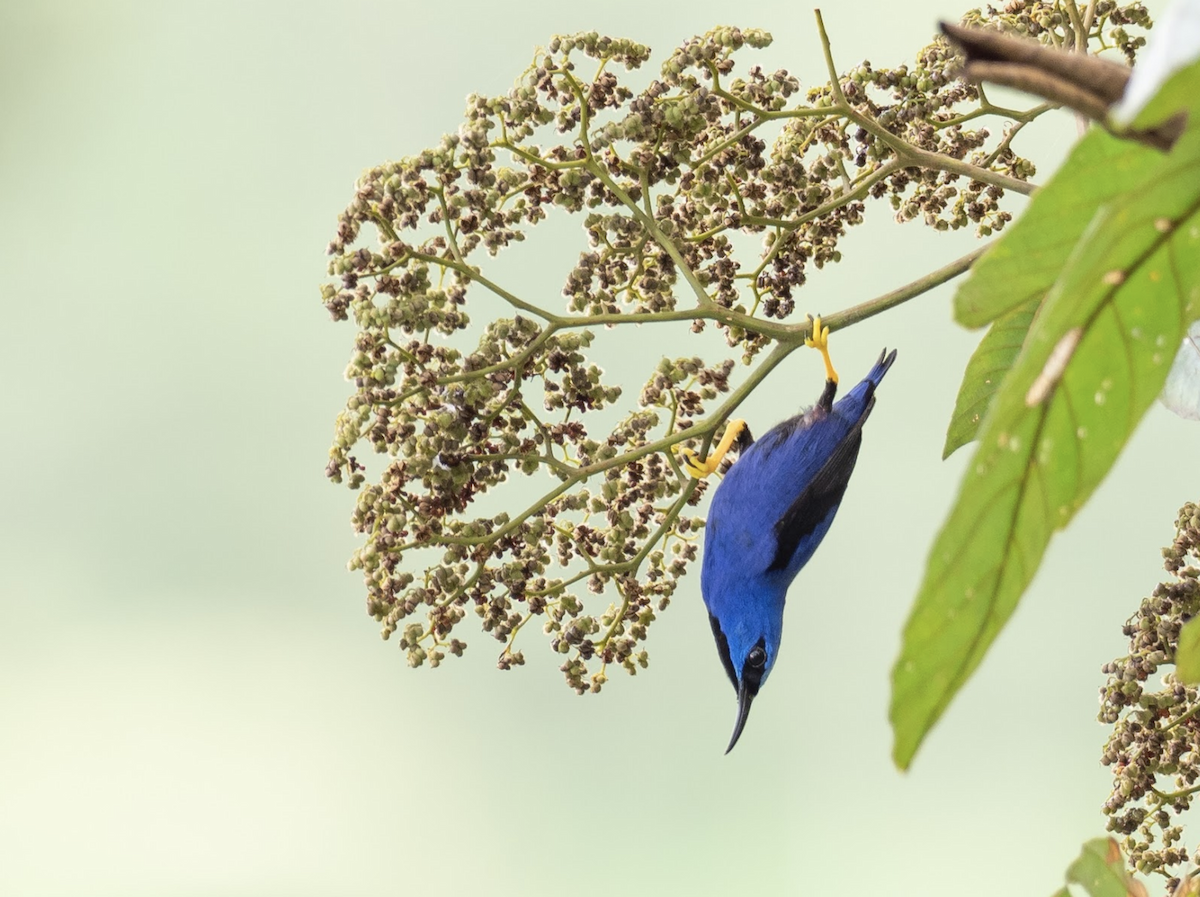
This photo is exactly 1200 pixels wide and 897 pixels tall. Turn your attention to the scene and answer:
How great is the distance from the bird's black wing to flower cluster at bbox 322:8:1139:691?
55 centimetres

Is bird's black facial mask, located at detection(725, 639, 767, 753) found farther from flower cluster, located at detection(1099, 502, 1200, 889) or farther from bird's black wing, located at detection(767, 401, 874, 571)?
flower cluster, located at detection(1099, 502, 1200, 889)

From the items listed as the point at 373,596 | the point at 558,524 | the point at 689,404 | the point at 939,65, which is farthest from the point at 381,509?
the point at 939,65

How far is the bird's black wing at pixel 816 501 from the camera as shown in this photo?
182cm

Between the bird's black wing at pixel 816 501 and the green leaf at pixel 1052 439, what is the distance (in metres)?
1.25

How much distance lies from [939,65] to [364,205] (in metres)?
0.57

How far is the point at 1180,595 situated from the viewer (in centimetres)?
111

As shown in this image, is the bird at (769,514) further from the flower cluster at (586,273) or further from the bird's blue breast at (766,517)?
the flower cluster at (586,273)

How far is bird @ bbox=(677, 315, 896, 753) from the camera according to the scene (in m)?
1.83

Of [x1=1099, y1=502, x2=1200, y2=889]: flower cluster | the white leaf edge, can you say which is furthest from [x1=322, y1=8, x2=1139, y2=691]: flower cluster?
the white leaf edge

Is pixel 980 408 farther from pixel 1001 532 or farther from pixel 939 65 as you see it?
pixel 1001 532

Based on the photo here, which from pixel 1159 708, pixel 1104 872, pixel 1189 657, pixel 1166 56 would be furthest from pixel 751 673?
pixel 1166 56

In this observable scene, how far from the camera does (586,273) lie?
1188 mm

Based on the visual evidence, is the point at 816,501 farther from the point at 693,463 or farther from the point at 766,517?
the point at 693,463

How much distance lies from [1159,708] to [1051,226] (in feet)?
2.44
